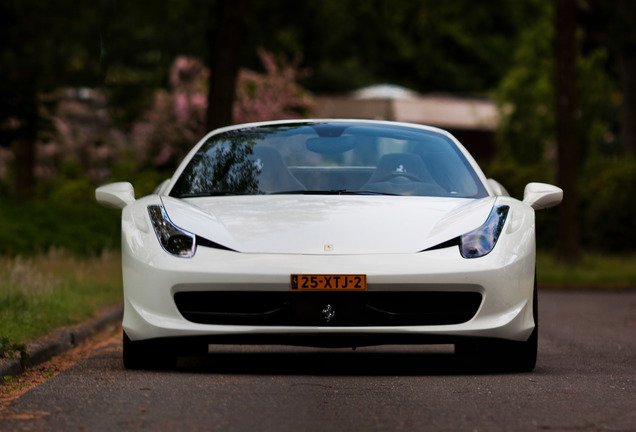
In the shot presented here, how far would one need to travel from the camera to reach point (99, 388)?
6.62m

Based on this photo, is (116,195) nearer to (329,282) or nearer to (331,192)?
(331,192)

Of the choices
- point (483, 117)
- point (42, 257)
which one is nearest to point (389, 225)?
point (42, 257)

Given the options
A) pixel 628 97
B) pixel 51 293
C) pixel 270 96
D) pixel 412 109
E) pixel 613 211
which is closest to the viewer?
pixel 51 293

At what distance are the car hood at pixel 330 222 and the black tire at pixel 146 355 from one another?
28.6 inches

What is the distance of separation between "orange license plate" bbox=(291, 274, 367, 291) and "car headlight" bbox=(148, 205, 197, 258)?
62 centimetres

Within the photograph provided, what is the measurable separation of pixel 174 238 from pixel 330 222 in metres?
0.86

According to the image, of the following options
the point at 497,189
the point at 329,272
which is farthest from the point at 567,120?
the point at 329,272

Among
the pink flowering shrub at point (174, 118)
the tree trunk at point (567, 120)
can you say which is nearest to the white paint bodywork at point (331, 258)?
the tree trunk at point (567, 120)

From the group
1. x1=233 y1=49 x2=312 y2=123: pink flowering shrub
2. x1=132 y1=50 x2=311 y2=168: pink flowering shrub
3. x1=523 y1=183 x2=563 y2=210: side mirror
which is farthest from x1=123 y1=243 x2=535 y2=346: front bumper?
x1=233 y1=49 x2=312 y2=123: pink flowering shrub

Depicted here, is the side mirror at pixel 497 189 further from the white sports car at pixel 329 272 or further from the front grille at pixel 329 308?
the front grille at pixel 329 308

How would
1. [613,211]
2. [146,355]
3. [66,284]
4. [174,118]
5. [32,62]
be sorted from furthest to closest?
1. [174,118]
2. [32,62]
3. [613,211]
4. [66,284]
5. [146,355]

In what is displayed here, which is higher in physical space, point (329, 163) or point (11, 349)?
point (329, 163)

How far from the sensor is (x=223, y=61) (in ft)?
64.3

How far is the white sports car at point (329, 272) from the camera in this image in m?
6.92
